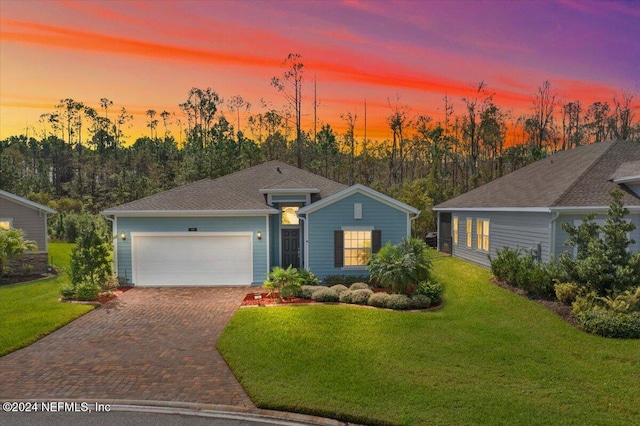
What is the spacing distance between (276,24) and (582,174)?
49.0ft

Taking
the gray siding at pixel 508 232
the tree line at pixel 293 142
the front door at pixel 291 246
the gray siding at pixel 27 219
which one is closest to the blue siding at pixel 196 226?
the front door at pixel 291 246

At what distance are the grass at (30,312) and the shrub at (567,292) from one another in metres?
14.6

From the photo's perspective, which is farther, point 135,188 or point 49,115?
point 49,115

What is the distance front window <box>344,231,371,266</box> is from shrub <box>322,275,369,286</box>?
21.9 inches

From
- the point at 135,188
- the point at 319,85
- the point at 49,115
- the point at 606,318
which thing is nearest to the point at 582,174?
the point at 606,318

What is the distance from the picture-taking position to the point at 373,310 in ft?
39.3

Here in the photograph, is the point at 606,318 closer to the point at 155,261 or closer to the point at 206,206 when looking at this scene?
the point at 206,206

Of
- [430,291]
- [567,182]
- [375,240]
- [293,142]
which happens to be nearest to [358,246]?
[375,240]

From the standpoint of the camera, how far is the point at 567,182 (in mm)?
16672

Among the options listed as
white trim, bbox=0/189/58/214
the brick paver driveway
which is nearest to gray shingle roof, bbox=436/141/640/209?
the brick paver driveway

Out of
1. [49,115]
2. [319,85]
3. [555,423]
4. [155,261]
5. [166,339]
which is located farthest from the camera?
[49,115]

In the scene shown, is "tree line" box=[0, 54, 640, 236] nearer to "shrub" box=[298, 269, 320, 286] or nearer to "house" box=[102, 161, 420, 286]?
"house" box=[102, 161, 420, 286]

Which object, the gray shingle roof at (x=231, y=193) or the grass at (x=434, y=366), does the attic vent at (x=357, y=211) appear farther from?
the grass at (x=434, y=366)

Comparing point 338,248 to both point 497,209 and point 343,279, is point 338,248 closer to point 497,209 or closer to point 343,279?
point 343,279
